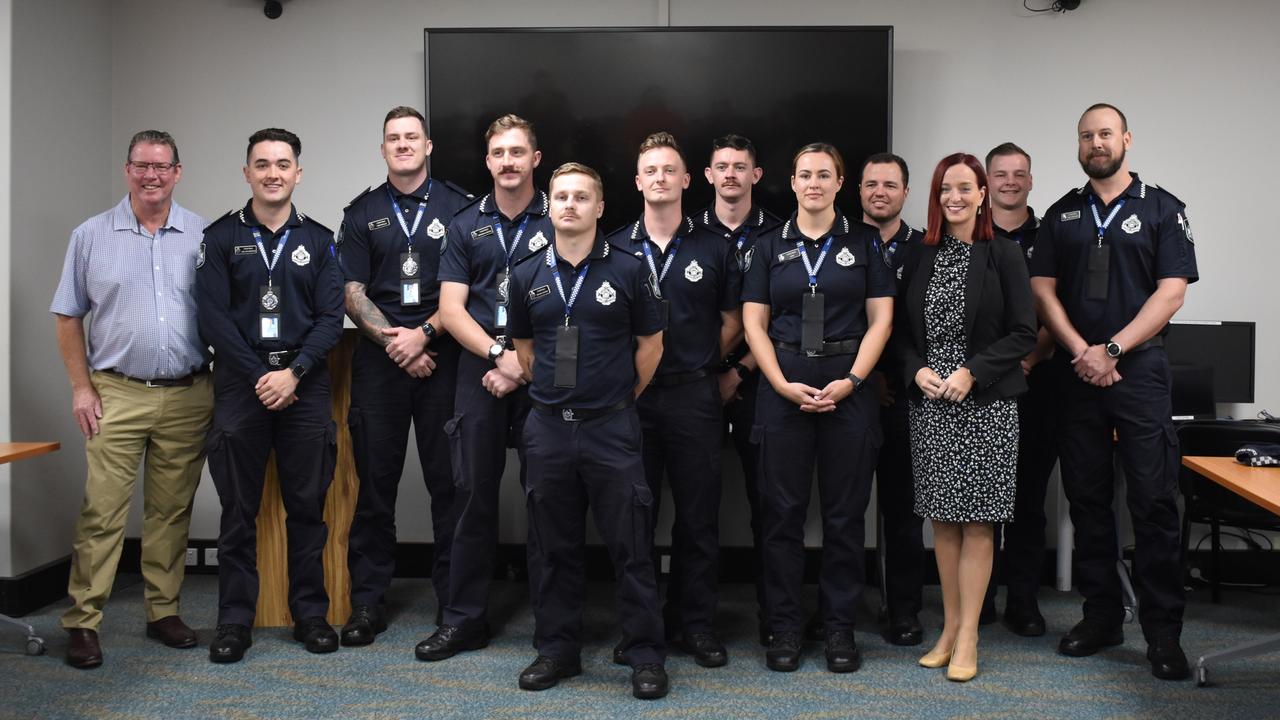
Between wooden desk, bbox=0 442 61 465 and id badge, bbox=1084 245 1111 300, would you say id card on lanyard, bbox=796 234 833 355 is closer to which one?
id badge, bbox=1084 245 1111 300

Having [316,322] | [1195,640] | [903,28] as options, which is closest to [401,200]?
[316,322]

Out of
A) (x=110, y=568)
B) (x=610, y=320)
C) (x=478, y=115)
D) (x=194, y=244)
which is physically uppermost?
(x=478, y=115)

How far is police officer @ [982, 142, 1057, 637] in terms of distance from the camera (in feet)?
12.5

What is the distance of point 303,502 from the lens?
11.9 feet

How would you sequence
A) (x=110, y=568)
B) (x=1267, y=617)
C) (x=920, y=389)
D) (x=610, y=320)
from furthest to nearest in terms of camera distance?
1. (x=1267, y=617)
2. (x=110, y=568)
3. (x=920, y=389)
4. (x=610, y=320)

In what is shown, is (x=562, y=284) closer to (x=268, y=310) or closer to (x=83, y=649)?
(x=268, y=310)

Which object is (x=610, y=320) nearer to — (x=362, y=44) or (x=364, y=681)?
(x=364, y=681)

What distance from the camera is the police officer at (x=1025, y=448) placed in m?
3.81

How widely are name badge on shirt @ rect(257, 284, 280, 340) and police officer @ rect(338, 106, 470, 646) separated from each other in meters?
0.29

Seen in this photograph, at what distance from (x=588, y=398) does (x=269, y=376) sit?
121 cm

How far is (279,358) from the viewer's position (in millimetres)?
3547

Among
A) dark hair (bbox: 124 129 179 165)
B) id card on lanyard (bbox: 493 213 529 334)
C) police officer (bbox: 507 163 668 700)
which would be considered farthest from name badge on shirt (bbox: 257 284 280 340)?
police officer (bbox: 507 163 668 700)

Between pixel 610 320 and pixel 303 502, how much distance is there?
142 centimetres

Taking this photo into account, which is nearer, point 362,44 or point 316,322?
point 316,322
